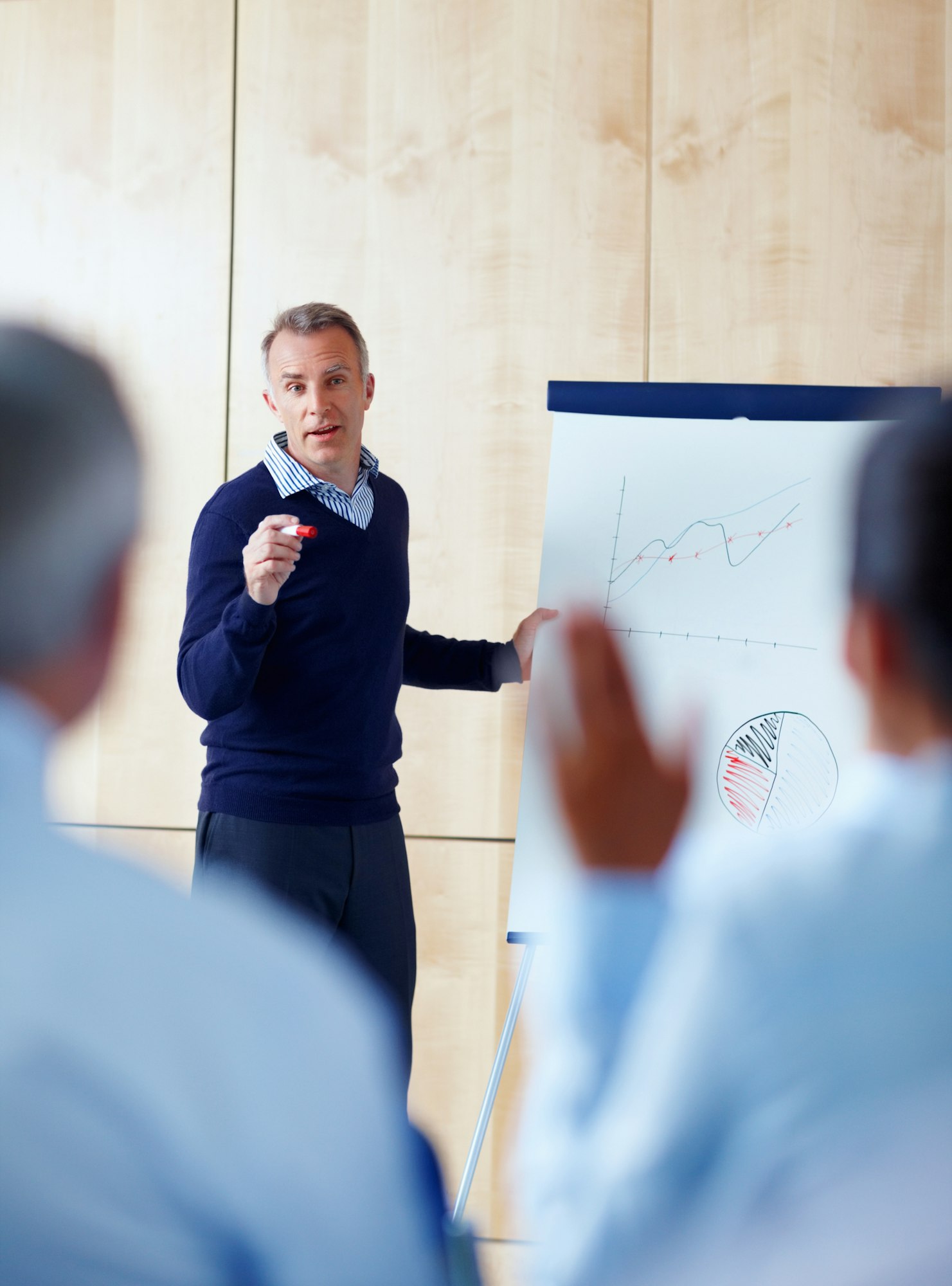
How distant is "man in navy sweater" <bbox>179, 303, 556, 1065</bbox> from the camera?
1.66 m

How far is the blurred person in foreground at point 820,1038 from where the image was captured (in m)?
0.48

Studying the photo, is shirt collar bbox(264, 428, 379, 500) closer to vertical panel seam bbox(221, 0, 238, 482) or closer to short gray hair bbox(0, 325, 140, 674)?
vertical panel seam bbox(221, 0, 238, 482)

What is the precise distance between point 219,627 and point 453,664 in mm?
506

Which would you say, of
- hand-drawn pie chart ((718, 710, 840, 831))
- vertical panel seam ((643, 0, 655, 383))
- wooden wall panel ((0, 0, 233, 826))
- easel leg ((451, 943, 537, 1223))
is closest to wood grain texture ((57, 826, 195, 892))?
wooden wall panel ((0, 0, 233, 826))

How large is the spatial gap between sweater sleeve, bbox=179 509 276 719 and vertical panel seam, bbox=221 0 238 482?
750mm

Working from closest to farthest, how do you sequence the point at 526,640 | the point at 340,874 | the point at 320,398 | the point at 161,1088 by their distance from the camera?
the point at 161,1088
the point at 340,874
the point at 320,398
the point at 526,640

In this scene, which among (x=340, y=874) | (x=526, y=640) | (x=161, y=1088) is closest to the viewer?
(x=161, y=1088)

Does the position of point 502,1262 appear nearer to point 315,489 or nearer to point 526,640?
point 526,640

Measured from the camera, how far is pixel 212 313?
243cm

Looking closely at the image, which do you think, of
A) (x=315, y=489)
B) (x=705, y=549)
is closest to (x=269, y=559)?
(x=315, y=489)

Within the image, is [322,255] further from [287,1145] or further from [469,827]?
[287,1145]

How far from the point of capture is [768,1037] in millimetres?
495

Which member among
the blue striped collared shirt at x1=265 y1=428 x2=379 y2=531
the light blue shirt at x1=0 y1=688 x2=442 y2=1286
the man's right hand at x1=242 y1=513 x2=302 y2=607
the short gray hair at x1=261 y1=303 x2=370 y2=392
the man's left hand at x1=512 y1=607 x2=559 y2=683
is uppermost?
the short gray hair at x1=261 y1=303 x2=370 y2=392

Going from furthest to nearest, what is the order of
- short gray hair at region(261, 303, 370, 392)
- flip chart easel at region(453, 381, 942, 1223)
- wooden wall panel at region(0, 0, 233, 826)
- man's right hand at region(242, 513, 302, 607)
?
wooden wall panel at region(0, 0, 233, 826), short gray hair at region(261, 303, 370, 392), flip chart easel at region(453, 381, 942, 1223), man's right hand at region(242, 513, 302, 607)
